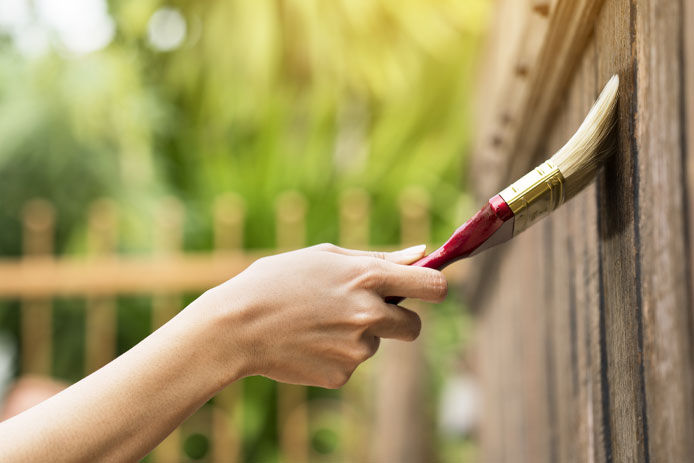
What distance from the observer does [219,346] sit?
0.81 meters

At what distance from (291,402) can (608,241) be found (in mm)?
3872

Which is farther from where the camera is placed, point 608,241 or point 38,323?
point 38,323

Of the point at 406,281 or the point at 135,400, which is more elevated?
the point at 406,281

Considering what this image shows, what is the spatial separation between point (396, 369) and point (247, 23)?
4.07 metres

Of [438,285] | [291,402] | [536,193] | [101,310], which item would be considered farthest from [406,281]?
[291,402]

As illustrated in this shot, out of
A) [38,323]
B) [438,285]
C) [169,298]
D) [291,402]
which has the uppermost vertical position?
[169,298]

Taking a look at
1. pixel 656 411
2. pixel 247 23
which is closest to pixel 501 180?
pixel 656 411

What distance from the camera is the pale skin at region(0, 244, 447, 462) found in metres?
0.80

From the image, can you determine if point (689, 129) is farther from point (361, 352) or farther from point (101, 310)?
point (101, 310)

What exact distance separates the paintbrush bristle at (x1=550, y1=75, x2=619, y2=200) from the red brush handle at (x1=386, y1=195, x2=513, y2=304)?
7cm

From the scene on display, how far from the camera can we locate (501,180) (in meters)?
1.97

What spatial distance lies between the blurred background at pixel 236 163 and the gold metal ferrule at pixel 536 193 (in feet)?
7.91

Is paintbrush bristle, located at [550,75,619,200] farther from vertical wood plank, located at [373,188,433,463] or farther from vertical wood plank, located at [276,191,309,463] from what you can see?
vertical wood plank, located at [276,191,309,463]

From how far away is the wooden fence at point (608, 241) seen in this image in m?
0.56
